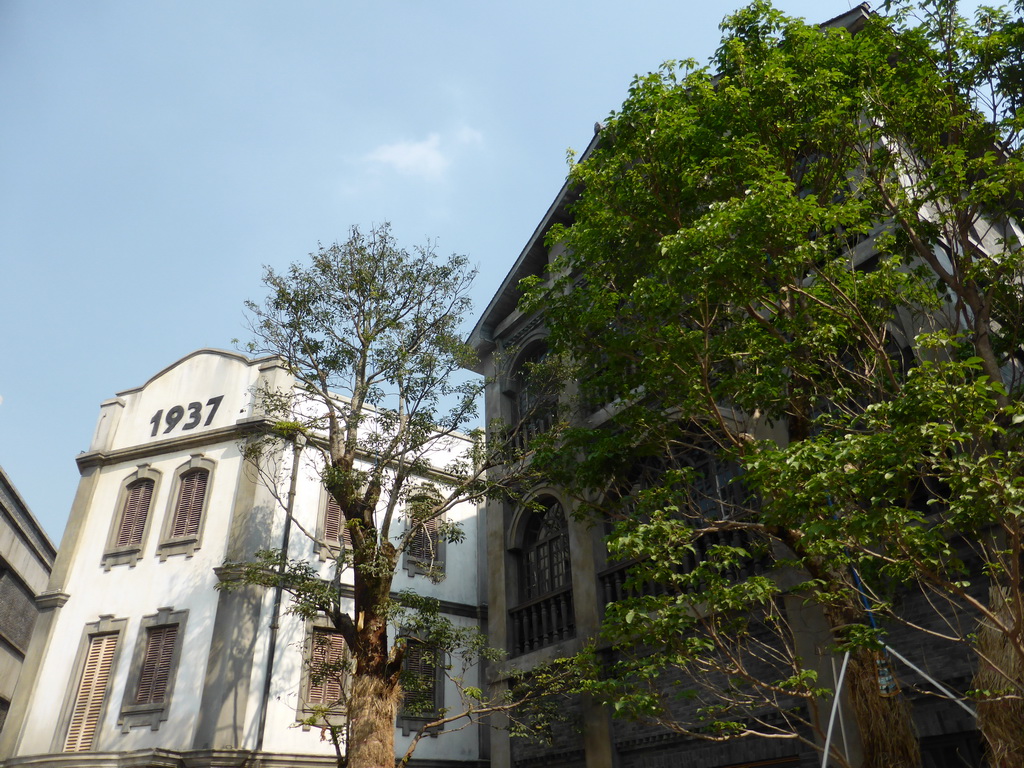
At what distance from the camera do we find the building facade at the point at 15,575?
24531mm

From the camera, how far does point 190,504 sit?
18531 millimetres

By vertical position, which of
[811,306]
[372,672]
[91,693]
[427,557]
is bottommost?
[372,672]

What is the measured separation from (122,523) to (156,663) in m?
3.76

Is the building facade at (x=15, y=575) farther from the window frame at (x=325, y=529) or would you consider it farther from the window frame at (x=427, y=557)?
the window frame at (x=427, y=557)

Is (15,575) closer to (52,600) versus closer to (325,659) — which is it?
(52,600)

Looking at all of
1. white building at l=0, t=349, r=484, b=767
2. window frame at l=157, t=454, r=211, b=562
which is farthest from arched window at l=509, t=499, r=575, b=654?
window frame at l=157, t=454, r=211, b=562

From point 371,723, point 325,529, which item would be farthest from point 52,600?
point 371,723

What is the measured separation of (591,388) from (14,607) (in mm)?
23840

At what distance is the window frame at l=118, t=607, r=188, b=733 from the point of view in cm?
1620

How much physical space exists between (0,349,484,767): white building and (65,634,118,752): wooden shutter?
3cm

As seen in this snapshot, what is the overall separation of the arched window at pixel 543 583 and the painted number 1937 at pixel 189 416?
8180 mm

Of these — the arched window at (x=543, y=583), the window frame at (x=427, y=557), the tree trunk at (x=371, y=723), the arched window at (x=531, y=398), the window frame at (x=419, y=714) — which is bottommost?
the tree trunk at (x=371, y=723)

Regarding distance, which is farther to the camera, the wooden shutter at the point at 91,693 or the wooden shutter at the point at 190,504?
the wooden shutter at the point at 190,504

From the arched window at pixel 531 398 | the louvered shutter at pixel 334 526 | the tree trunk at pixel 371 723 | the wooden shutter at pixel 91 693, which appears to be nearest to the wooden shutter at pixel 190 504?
the wooden shutter at pixel 91 693
